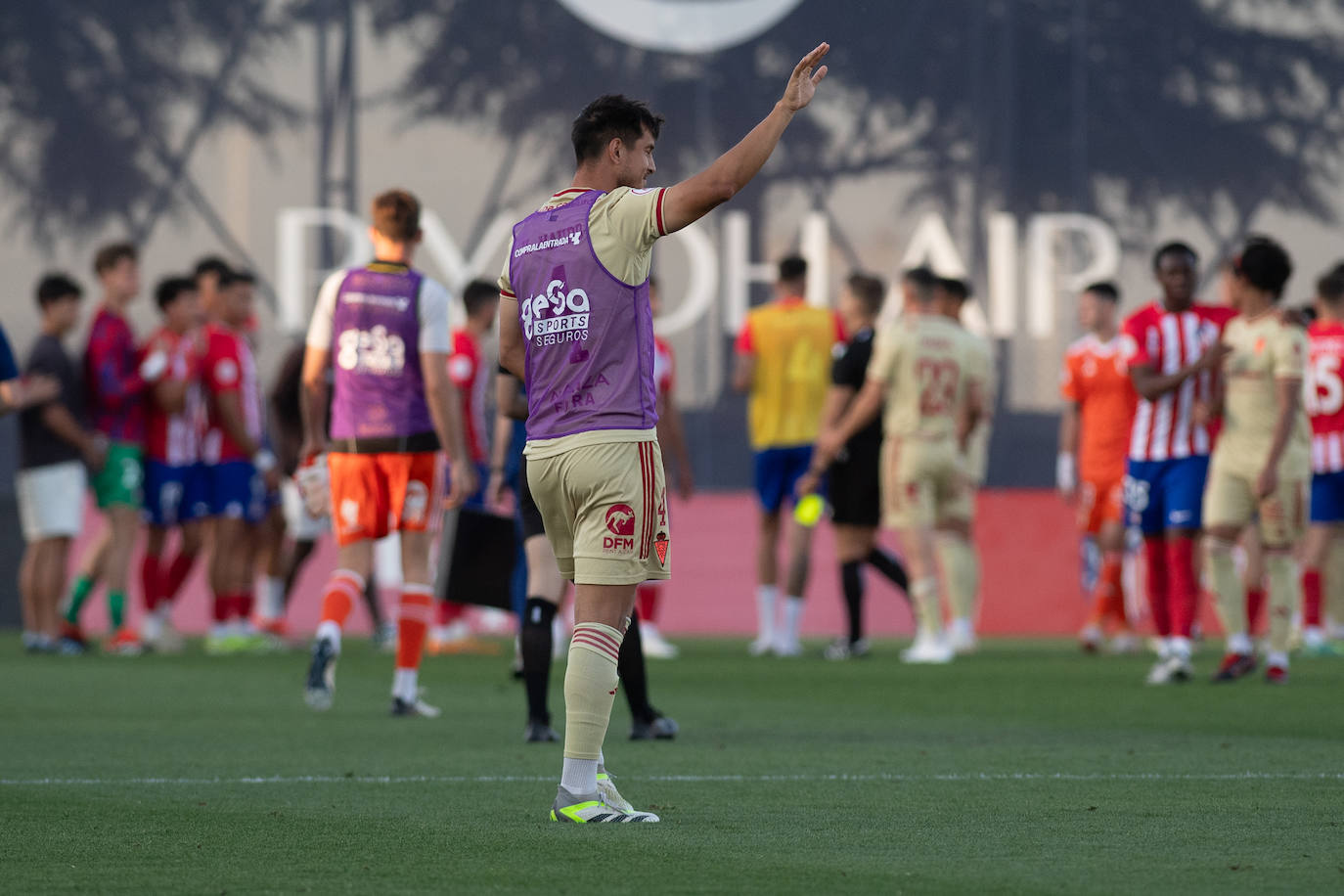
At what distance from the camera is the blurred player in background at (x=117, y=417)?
43.5ft

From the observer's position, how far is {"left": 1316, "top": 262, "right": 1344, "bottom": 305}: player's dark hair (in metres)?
13.2

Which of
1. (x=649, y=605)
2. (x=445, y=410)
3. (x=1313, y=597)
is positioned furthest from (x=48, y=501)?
(x=1313, y=597)

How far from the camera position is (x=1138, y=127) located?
56.7ft

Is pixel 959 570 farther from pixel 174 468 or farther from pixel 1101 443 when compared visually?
pixel 174 468

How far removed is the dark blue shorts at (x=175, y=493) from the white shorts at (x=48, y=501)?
582 millimetres

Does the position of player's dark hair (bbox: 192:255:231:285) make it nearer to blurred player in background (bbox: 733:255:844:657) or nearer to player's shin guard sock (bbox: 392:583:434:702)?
blurred player in background (bbox: 733:255:844:657)

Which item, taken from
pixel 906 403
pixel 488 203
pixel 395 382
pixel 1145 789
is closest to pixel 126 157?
pixel 488 203

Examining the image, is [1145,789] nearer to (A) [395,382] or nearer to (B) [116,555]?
(A) [395,382]

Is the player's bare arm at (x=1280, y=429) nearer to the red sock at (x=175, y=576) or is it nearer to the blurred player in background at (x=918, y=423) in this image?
the blurred player in background at (x=918, y=423)

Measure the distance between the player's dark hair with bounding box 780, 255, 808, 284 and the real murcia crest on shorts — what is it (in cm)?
836

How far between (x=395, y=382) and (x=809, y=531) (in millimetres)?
5322

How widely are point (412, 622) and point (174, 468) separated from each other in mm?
5685

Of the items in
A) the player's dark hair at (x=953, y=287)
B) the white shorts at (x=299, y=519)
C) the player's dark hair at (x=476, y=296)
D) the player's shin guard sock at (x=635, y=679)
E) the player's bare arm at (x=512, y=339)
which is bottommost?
the player's shin guard sock at (x=635, y=679)

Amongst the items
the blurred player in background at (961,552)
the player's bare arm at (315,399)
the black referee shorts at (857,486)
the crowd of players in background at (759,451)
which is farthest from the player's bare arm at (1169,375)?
the player's bare arm at (315,399)
